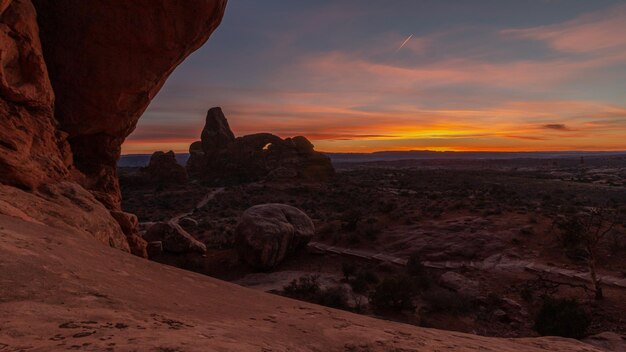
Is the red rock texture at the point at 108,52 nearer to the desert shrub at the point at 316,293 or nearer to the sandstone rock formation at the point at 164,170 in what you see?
the desert shrub at the point at 316,293

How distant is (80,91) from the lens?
1105 centimetres

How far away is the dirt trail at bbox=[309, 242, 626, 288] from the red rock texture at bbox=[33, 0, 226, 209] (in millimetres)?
12935

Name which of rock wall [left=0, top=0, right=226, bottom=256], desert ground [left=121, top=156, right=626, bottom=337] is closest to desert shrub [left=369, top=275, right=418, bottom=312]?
desert ground [left=121, top=156, right=626, bottom=337]

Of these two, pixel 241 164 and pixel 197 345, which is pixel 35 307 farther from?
pixel 241 164

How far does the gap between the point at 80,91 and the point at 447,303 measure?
14.3 m

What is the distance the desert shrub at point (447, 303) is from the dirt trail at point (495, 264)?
13.2 ft

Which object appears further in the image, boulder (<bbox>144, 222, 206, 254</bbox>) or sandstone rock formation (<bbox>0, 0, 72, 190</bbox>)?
boulder (<bbox>144, 222, 206, 254</bbox>)

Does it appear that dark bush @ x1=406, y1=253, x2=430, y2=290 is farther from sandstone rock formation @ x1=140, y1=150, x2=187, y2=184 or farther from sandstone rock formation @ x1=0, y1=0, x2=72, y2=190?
sandstone rock formation @ x1=140, y1=150, x2=187, y2=184

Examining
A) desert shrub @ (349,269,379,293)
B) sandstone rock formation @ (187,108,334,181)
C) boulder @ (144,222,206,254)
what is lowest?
desert shrub @ (349,269,379,293)

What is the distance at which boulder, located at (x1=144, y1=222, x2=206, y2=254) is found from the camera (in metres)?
19.2

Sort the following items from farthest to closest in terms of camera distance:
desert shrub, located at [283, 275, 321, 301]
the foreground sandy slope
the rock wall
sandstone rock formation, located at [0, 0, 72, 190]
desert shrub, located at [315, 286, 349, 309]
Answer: desert shrub, located at [283, 275, 321, 301] → desert shrub, located at [315, 286, 349, 309] → the rock wall → sandstone rock formation, located at [0, 0, 72, 190] → the foreground sandy slope

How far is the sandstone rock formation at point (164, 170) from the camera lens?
184ft

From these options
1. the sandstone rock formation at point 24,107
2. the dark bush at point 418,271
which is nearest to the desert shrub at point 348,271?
Result: the dark bush at point 418,271

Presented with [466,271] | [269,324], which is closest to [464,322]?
[466,271]
